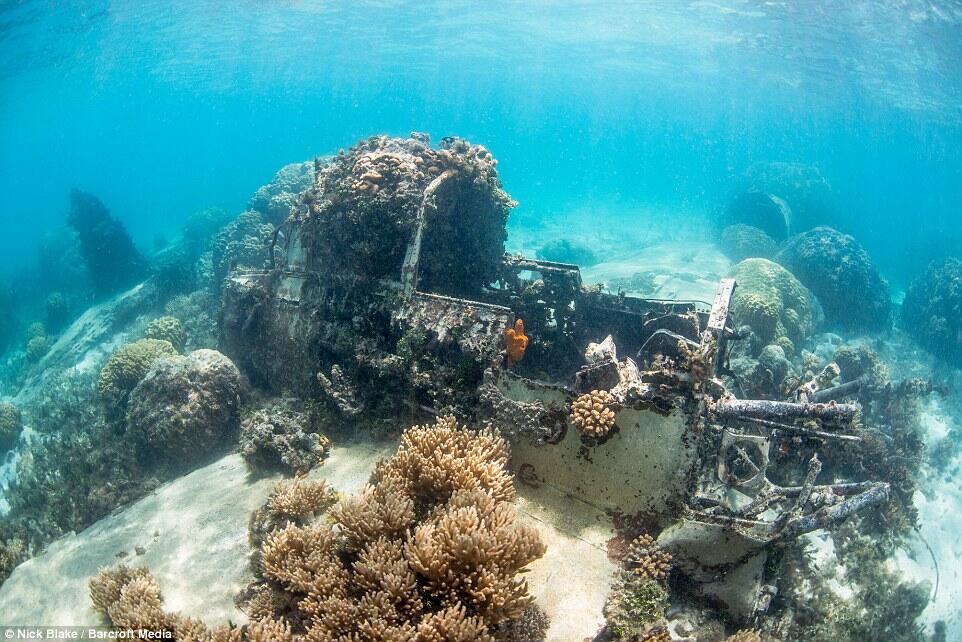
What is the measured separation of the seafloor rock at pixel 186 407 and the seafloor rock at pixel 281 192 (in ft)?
48.6

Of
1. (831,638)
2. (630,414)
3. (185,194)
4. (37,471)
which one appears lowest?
(185,194)

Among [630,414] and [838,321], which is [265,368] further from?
[838,321]

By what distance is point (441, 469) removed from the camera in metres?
4.90

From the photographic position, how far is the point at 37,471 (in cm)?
1109

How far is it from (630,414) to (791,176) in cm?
3601

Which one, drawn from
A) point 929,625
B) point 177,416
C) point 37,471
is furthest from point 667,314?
point 37,471

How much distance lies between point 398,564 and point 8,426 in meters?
18.1

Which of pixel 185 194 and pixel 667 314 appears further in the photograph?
pixel 185 194

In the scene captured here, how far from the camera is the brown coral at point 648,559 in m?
4.65

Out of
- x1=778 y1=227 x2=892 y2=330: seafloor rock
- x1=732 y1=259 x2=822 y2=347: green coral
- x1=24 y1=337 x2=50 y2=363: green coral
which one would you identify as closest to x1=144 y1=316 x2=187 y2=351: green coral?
x1=24 y1=337 x2=50 y2=363: green coral

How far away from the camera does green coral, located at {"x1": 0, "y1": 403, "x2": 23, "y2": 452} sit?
1476 centimetres

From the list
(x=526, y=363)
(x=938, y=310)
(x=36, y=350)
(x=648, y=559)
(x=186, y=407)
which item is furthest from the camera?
(x=36, y=350)

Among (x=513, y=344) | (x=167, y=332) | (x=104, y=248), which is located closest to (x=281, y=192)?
(x=167, y=332)

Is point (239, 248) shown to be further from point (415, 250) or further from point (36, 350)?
point (415, 250)
